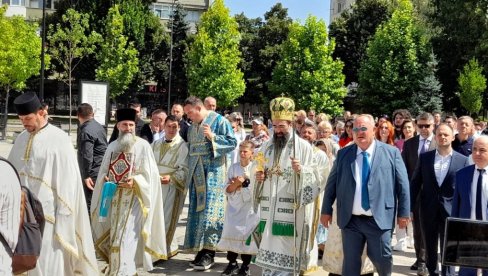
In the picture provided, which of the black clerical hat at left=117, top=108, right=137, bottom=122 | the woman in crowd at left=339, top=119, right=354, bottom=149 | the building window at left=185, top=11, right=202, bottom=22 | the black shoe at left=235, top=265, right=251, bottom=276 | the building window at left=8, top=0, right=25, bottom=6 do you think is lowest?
the black shoe at left=235, top=265, right=251, bottom=276

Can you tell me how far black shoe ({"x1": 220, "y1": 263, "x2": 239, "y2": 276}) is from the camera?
853 cm

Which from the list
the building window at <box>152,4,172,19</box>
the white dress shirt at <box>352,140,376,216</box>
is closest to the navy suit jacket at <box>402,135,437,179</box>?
the white dress shirt at <box>352,140,376,216</box>

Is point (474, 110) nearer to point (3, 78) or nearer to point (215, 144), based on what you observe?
point (3, 78)

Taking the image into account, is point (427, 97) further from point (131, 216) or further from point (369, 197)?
point (369, 197)

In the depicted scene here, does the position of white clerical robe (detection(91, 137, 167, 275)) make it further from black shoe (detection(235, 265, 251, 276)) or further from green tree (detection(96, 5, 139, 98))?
green tree (detection(96, 5, 139, 98))

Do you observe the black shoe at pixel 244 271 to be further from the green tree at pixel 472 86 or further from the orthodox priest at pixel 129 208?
the green tree at pixel 472 86

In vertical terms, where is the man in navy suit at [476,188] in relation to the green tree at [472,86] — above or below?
below

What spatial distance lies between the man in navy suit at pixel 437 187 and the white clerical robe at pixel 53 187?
4246 millimetres

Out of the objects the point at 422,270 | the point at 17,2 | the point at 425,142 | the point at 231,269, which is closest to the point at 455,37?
the point at 17,2

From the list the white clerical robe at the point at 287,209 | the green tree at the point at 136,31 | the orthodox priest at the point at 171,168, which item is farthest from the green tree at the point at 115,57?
the white clerical robe at the point at 287,209

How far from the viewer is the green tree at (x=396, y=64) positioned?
157 ft

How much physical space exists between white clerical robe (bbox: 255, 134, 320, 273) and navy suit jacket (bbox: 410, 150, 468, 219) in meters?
1.54

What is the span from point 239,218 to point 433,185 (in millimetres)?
2518

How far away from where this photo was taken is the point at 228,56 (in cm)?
5291
